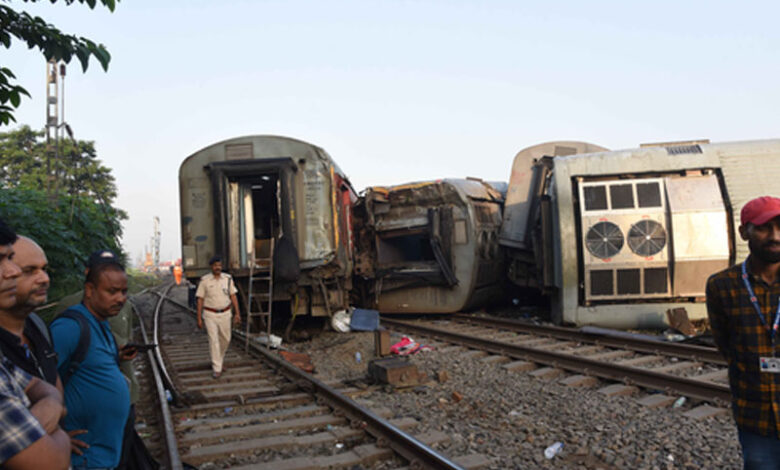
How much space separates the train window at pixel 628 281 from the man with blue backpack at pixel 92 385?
921 cm

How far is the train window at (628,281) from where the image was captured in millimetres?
10180

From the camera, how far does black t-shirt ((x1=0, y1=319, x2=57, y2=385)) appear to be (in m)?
1.80

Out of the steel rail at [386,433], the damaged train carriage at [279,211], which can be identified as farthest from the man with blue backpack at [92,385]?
the damaged train carriage at [279,211]

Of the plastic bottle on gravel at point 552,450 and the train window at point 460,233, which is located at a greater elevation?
the train window at point 460,233

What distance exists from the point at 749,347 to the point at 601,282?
833 centimetres

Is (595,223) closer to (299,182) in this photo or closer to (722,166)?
(722,166)

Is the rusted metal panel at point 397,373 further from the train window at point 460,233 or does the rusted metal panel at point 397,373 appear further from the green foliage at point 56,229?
the green foliage at point 56,229

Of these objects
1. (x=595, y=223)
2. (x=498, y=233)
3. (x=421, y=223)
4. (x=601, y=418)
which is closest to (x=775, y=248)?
(x=601, y=418)

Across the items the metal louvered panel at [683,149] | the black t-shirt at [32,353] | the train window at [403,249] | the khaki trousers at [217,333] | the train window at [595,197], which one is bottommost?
the khaki trousers at [217,333]

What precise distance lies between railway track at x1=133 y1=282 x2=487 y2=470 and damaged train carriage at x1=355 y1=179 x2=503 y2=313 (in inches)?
224

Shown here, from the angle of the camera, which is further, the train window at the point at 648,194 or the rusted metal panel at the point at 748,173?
the train window at the point at 648,194

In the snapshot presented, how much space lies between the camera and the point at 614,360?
7.82 metres

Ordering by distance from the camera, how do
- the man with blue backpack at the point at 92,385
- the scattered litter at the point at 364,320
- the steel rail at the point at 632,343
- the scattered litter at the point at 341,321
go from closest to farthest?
the man with blue backpack at the point at 92,385, the steel rail at the point at 632,343, the scattered litter at the point at 364,320, the scattered litter at the point at 341,321

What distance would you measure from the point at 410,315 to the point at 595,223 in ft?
19.8
